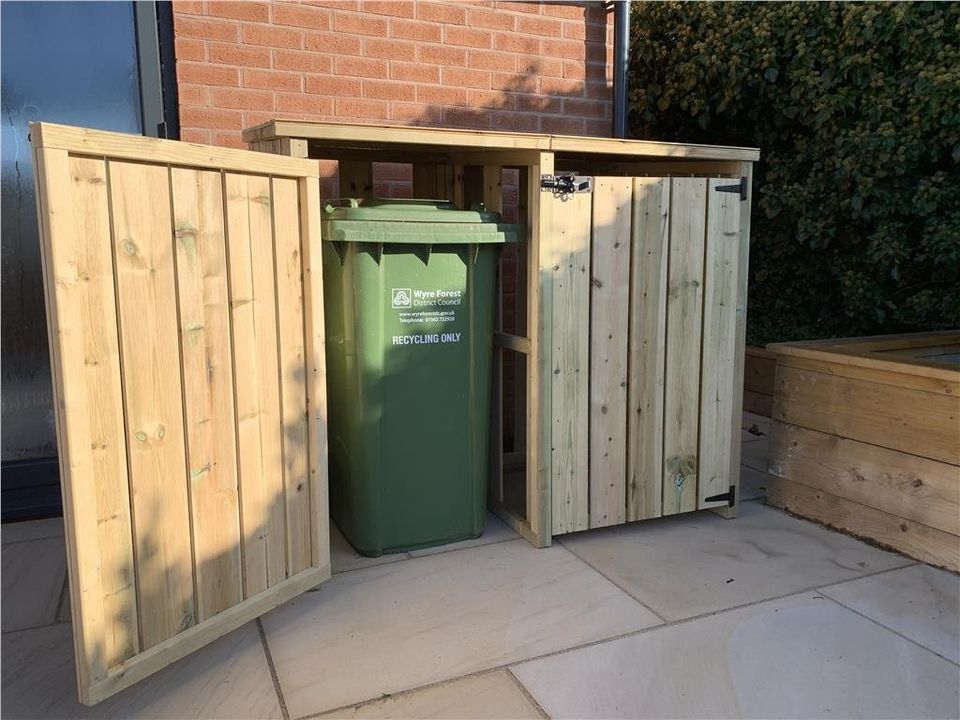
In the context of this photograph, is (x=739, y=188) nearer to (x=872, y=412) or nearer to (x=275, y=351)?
(x=872, y=412)

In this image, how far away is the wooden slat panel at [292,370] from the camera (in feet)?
8.85

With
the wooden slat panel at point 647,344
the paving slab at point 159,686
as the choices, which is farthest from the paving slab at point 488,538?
the paving slab at point 159,686

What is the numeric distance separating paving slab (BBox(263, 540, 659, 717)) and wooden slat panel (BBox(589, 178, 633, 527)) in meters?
0.38

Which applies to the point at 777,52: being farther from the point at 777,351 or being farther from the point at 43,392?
the point at 43,392

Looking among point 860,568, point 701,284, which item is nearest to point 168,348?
point 701,284

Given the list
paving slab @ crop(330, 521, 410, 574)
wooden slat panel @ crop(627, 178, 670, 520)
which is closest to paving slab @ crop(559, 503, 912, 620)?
wooden slat panel @ crop(627, 178, 670, 520)

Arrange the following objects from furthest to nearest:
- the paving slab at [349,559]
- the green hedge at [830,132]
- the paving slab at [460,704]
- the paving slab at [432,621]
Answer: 1. the green hedge at [830,132]
2. the paving slab at [349,559]
3. the paving slab at [432,621]
4. the paving slab at [460,704]

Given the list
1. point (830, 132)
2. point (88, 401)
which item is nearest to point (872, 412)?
point (830, 132)

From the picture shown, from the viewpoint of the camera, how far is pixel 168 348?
7.60 feet

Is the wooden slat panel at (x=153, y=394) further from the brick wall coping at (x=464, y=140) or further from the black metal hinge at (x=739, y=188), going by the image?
the black metal hinge at (x=739, y=188)

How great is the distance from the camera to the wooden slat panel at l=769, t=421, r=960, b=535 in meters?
3.15

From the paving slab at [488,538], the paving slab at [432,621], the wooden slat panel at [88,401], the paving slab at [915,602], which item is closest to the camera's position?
the wooden slat panel at [88,401]

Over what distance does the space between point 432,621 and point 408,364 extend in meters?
0.99

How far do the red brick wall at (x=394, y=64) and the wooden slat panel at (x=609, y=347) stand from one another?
1.40m
